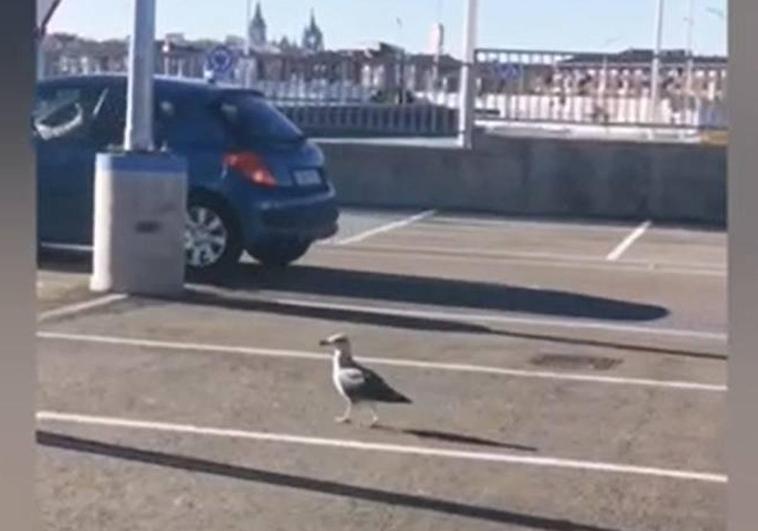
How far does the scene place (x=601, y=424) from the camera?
29.0ft

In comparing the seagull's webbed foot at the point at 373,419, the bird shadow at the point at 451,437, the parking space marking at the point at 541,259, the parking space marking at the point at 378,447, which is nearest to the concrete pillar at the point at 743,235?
the parking space marking at the point at 378,447

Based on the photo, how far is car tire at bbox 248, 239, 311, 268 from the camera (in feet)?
48.3

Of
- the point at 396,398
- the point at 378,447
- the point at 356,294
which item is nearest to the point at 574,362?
the point at 396,398

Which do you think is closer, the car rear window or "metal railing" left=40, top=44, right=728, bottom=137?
the car rear window

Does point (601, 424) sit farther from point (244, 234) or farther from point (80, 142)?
point (80, 142)

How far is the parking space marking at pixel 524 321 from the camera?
12414mm

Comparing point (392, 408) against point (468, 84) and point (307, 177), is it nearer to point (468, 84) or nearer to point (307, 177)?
point (307, 177)

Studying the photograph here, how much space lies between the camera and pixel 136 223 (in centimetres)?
1301

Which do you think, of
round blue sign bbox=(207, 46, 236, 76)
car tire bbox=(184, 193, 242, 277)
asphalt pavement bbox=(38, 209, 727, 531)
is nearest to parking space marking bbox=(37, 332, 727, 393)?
asphalt pavement bbox=(38, 209, 727, 531)

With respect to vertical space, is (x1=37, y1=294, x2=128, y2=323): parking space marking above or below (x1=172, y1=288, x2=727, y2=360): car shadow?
above

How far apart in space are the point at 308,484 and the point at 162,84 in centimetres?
807

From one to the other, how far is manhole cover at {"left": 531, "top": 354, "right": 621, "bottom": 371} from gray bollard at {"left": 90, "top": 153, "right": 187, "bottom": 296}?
10.6 feet

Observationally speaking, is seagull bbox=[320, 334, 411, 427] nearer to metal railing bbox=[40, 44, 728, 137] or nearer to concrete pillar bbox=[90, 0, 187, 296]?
concrete pillar bbox=[90, 0, 187, 296]

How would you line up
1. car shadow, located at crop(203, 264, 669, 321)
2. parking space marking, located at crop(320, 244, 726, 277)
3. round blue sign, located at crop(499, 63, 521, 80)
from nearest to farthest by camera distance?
car shadow, located at crop(203, 264, 669, 321) < parking space marking, located at crop(320, 244, 726, 277) < round blue sign, located at crop(499, 63, 521, 80)
